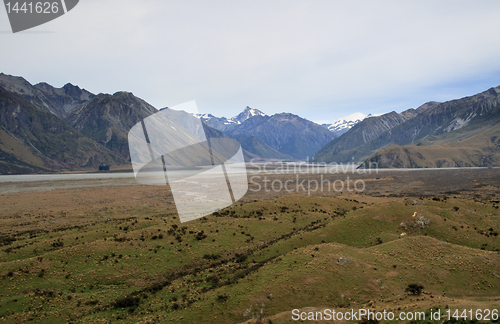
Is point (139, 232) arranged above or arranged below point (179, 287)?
above

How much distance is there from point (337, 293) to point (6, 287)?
26.3 m

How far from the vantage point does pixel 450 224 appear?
1462 inches

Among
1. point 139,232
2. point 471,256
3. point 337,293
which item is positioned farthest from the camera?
point 139,232

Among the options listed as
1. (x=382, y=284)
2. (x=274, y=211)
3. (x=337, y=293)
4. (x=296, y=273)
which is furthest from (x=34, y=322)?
(x=274, y=211)

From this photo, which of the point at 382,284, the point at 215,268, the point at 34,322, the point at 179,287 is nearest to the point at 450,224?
the point at 382,284

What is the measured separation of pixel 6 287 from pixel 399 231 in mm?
41963

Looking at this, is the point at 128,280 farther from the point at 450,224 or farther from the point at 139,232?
the point at 450,224

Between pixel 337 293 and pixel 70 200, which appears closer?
pixel 337 293

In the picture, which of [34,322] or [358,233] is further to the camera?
[358,233]

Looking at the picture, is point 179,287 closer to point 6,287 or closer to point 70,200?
→ point 6,287

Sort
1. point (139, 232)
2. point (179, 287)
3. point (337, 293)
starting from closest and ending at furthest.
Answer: point (337, 293) → point (179, 287) → point (139, 232)

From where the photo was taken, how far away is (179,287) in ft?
81.4

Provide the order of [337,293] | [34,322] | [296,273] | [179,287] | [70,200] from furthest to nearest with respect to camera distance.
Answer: [70,200]
[179,287]
[296,273]
[337,293]
[34,322]

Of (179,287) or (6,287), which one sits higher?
(6,287)
